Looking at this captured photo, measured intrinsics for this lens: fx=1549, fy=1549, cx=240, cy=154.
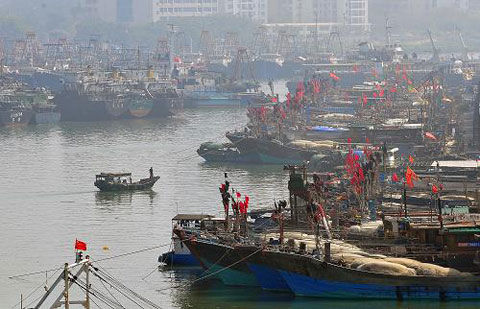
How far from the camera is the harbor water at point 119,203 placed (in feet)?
185

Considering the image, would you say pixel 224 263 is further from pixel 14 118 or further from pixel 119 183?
pixel 14 118

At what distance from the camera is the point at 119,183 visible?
3447 inches

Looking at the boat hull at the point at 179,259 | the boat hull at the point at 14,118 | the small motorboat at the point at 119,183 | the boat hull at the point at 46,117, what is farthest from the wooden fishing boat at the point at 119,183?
the boat hull at the point at 46,117

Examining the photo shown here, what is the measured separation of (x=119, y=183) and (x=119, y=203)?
16.0 ft

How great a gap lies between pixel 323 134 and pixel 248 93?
65.9 m

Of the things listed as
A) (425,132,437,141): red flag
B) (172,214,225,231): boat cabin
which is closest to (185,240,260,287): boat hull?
(172,214,225,231): boat cabin

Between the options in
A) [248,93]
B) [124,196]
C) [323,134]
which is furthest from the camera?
[248,93]

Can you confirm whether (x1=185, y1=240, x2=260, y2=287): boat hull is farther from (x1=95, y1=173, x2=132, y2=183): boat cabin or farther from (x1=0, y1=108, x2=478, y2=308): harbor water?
(x1=95, y1=173, x2=132, y2=183): boat cabin

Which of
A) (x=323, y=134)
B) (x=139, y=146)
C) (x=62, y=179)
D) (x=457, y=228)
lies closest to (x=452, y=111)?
(x=323, y=134)

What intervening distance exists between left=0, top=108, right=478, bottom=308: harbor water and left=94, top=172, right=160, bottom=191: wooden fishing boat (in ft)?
2.20

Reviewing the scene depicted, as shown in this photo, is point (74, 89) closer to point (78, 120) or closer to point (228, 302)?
point (78, 120)

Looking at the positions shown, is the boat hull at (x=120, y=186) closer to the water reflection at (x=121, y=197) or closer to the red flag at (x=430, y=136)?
the water reflection at (x=121, y=197)

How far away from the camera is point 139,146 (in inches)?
4685

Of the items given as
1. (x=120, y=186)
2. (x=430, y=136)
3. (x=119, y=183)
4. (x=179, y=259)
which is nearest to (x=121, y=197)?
(x=120, y=186)
